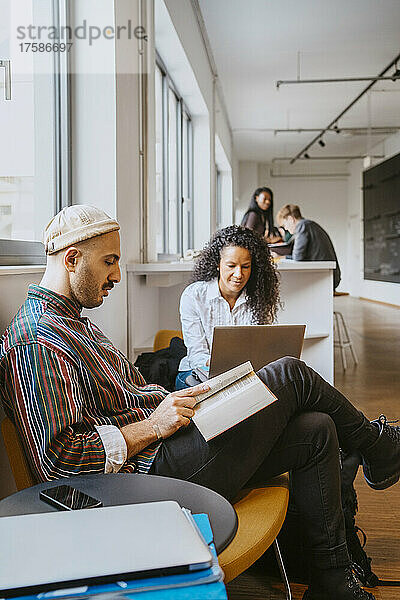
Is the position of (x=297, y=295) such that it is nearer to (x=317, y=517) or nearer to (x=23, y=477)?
(x=317, y=517)

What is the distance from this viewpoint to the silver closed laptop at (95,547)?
3.03 ft

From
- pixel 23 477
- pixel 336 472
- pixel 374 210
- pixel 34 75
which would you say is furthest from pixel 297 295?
pixel 374 210

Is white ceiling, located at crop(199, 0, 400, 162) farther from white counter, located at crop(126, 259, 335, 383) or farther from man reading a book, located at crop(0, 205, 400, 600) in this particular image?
man reading a book, located at crop(0, 205, 400, 600)

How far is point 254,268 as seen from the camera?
3.15 metres

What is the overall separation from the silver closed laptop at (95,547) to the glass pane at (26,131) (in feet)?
4.81

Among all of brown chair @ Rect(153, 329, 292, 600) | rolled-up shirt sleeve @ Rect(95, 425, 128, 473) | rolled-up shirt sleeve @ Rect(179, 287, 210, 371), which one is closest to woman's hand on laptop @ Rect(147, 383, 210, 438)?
rolled-up shirt sleeve @ Rect(95, 425, 128, 473)

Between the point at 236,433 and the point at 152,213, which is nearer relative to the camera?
the point at 236,433

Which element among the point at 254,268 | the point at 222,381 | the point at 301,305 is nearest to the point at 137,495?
the point at 222,381

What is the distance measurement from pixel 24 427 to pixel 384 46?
24.2 ft

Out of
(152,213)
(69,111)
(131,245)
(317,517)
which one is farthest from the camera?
(152,213)

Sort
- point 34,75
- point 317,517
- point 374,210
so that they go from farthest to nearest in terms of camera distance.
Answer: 1. point 374,210
2. point 34,75
3. point 317,517

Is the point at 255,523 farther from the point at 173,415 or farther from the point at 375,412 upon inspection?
the point at 375,412

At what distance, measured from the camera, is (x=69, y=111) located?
3080mm

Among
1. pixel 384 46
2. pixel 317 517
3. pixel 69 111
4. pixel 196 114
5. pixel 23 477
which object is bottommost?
pixel 317 517
